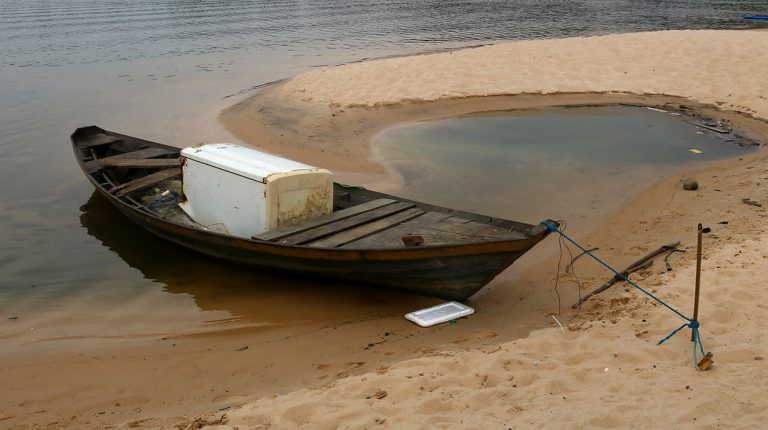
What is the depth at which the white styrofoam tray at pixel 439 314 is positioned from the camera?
7715 millimetres

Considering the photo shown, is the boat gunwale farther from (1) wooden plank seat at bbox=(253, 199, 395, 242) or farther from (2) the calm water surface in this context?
(2) the calm water surface

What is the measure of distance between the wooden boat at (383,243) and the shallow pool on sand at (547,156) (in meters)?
2.89

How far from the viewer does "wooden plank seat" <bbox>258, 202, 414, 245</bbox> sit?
8396mm

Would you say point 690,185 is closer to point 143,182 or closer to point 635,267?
point 635,267

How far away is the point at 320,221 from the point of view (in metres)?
8.89

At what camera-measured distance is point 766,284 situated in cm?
732

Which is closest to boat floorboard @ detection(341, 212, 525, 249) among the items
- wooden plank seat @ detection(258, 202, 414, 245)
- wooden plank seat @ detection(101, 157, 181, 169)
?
wooden plank seat @ detection(258, 202, 414, 245)

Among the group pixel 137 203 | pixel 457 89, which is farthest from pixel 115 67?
pixel 137 203

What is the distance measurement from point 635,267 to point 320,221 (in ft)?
12.8

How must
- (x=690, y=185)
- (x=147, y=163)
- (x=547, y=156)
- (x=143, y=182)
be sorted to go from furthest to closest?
(x=547, y=156), (x=147, y=163), (x=690, y=185), (x=143, y=182)

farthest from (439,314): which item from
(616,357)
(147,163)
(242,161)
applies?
(147,163)

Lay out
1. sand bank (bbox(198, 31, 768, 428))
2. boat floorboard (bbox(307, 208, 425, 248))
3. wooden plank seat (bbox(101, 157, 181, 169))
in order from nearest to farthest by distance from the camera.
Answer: sand bank (bbox(198, 31, 768, 428)) < boat floorboard (bbox(307, 208, 425, 248)) < wooden plank seat (bbox(101, 157, 181, 169))

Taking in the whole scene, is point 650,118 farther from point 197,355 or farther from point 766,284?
point 197,355

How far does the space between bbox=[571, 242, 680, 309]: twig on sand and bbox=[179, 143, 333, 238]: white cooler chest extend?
11.1 feet
